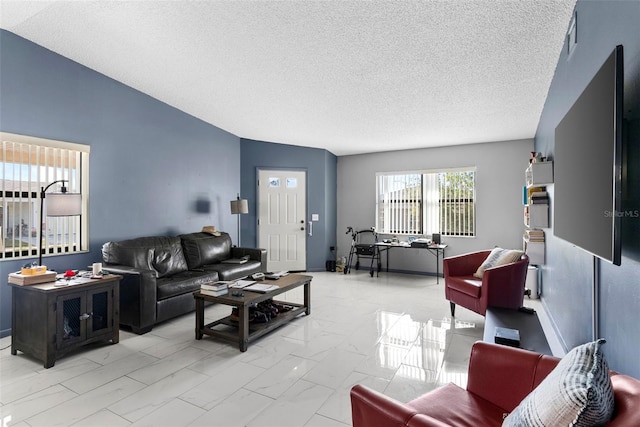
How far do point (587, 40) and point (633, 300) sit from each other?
1.62 metres

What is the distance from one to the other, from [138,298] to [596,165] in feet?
11.8

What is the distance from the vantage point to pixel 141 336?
3248mm

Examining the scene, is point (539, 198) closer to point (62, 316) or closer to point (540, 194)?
point (540, 194)

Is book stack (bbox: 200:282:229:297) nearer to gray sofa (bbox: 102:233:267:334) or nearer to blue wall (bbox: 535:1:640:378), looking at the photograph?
gray sofa (bbox: 102:233:267:334)

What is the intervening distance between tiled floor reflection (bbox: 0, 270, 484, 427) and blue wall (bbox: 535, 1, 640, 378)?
1.00 metres

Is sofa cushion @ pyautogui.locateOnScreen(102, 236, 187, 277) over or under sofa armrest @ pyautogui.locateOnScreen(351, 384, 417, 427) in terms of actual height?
over

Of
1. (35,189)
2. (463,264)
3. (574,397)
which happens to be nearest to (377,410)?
(574,397)

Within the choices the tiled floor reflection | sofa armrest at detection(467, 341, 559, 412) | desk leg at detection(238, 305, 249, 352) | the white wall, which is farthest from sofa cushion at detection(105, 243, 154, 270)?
the white wall

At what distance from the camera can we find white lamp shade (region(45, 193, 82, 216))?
2857 mm

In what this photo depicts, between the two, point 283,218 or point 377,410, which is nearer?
point 377,410

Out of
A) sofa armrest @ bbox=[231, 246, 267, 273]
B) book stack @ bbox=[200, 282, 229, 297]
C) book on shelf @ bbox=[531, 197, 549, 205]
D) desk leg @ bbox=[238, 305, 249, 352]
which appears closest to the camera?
desk leg @ bbox=[238, 305, 249, 352]

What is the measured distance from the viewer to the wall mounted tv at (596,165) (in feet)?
3.72

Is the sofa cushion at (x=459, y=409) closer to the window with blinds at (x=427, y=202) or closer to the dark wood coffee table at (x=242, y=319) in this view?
the dark wood coffee table at (x=242, y=319)

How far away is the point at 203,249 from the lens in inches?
185
